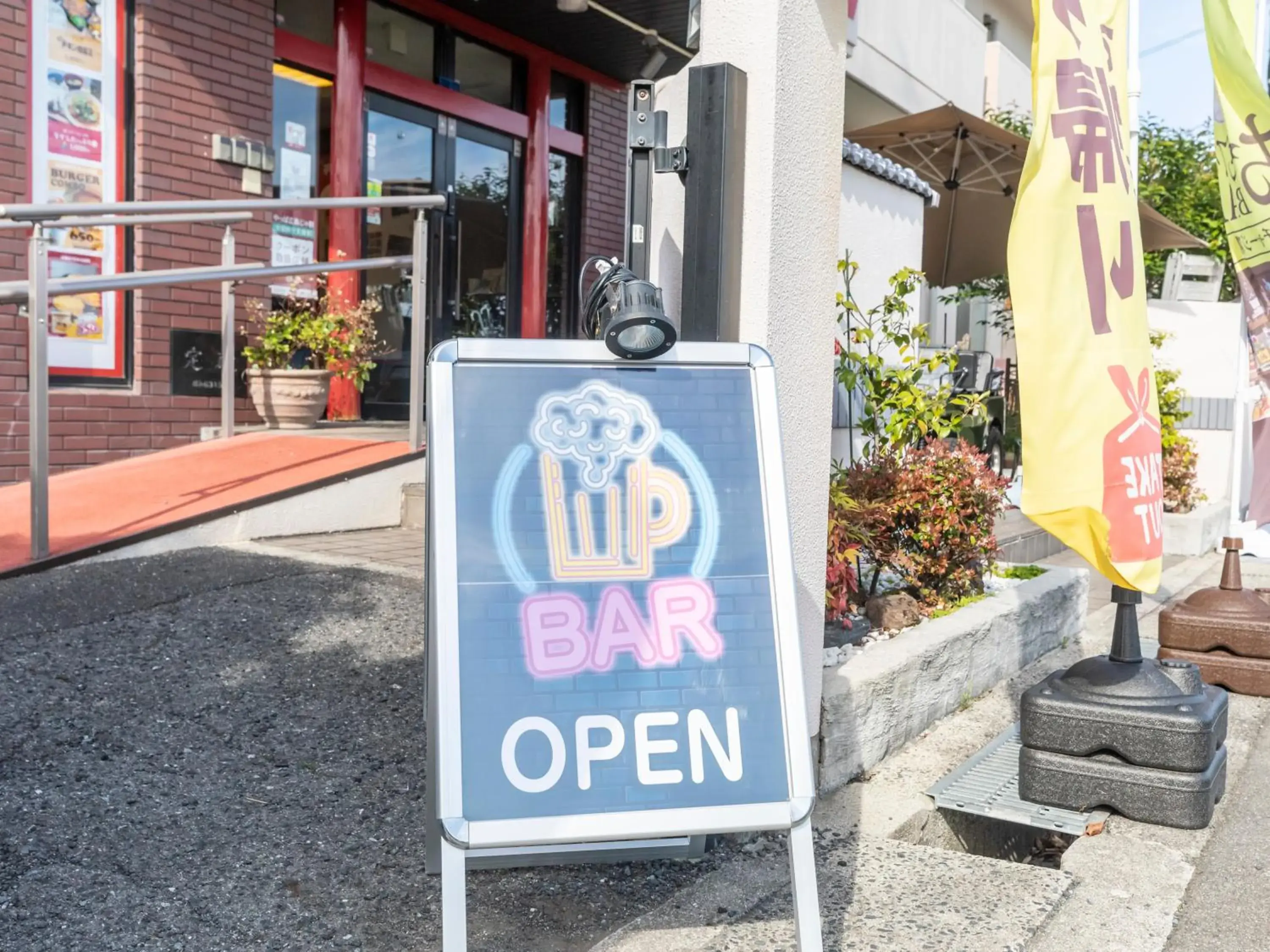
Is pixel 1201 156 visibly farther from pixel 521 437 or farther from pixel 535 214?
pixel 521 437

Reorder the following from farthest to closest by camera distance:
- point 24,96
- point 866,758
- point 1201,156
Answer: point 1201,156 → point 24,96 → point 866,758

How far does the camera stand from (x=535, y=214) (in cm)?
1045

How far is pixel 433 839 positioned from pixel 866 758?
65.2 inches

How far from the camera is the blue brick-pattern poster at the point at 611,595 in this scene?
2137 millimetres

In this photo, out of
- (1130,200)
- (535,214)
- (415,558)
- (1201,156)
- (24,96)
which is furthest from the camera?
(1201,156)

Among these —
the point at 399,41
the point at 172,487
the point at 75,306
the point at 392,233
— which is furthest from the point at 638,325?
the point at 399,41

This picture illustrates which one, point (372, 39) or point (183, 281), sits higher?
point (372, 39)

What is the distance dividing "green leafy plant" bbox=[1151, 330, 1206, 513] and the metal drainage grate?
22.0ft

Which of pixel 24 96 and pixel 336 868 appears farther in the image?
pixel 24 96

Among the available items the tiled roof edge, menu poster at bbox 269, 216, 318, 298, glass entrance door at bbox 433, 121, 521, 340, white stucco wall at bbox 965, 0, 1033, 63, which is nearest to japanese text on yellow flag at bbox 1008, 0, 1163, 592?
the tiled roof edge

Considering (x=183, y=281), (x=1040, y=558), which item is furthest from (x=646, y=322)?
(x=1040, y=558)

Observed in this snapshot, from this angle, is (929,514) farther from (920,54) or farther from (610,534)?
(920,54)

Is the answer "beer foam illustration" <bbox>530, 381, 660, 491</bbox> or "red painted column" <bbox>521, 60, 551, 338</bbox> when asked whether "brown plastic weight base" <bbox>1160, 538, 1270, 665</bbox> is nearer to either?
"beer foam illustration" <bbox>530, 381, 660, 491</bbox>

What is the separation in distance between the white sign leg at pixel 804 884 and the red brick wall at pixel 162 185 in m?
5.59
